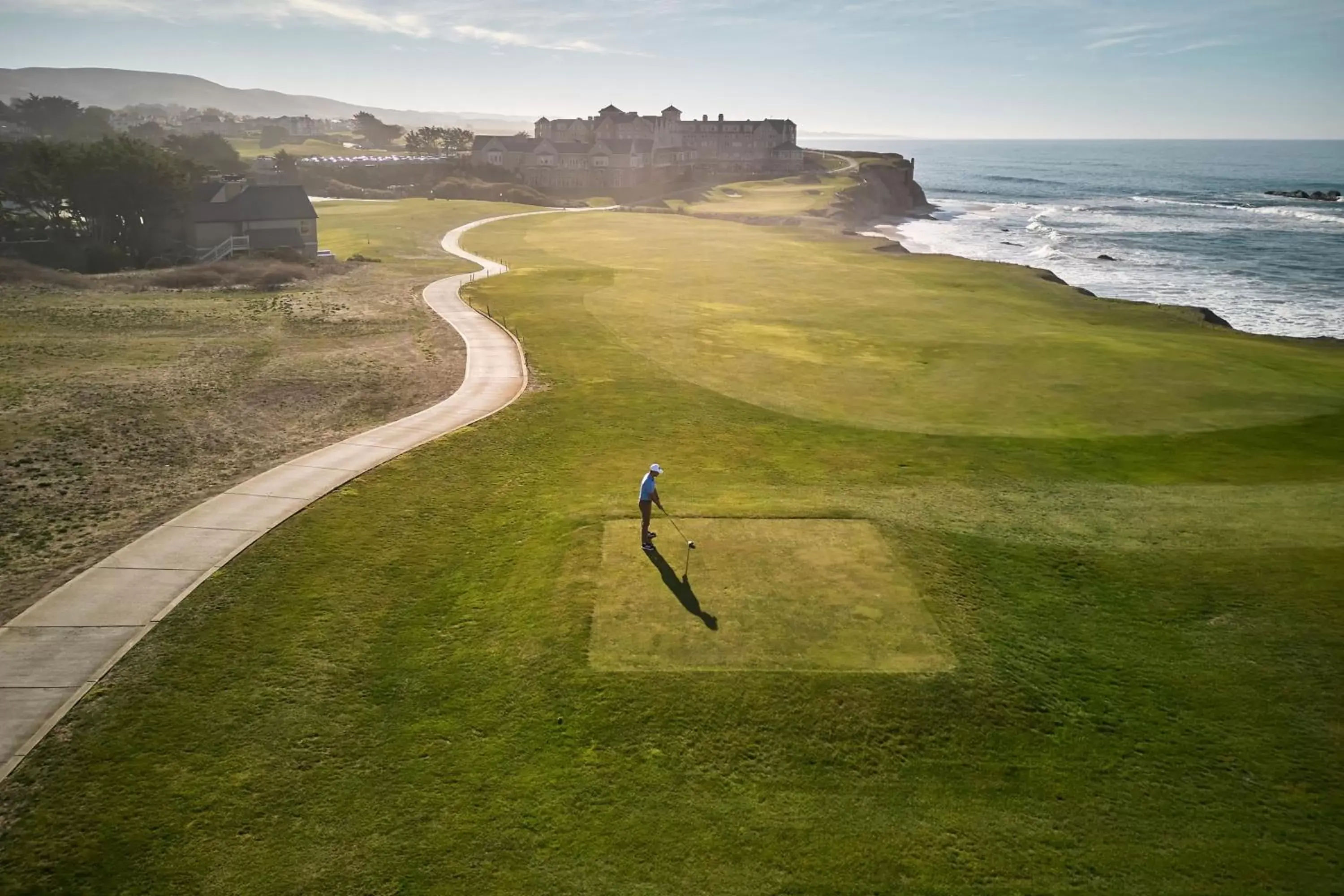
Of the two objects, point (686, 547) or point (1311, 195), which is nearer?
point (686, 547)

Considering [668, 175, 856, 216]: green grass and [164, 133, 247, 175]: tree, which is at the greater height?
[164, 133, 247, 175]: tree

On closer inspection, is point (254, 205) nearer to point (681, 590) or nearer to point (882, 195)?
point (681, 590)

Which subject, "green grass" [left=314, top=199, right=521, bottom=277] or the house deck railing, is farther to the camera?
the house deck railing

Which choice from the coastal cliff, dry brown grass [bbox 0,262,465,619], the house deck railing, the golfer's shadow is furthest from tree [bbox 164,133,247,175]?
the golfer's shadow

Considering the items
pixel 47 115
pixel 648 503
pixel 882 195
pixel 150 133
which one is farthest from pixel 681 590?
pixel 47 115

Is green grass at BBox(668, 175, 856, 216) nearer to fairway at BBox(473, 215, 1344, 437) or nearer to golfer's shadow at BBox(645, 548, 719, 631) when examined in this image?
fairway at BBox(473, 215, 1344, 437)

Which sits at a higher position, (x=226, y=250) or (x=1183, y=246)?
(x=1183, y=246)
